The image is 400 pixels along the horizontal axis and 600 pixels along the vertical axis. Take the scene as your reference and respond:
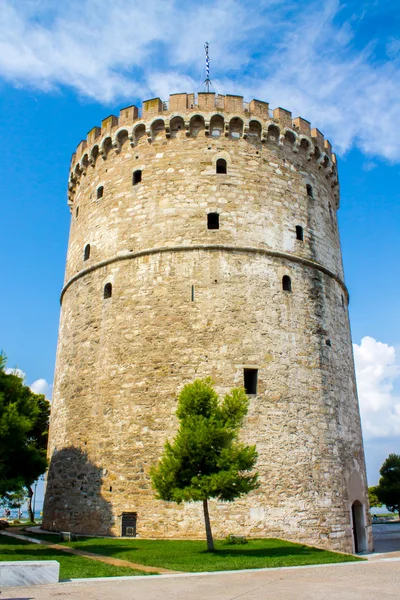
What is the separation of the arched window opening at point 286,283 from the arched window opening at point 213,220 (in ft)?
8.41

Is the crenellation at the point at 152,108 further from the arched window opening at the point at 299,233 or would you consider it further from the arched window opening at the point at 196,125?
the arched window opening at the point at 299,233

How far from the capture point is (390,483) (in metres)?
29.0

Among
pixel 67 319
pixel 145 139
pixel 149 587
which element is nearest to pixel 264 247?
pixel 145 139

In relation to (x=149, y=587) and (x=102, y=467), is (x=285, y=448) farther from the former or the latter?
(x=149, y=587)

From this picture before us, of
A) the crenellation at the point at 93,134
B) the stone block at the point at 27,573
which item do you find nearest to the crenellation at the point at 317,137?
the crenellation at the point at 93,134

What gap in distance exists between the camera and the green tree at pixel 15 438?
11.8 meters

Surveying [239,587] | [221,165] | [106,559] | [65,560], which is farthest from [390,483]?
[239,587]

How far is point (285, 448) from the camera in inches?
565

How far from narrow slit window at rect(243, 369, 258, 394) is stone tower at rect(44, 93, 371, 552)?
39mm

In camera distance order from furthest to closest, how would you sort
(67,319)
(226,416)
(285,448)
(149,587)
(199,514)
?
(67,319)
(285,448)
(199,514)
(226,416)
(149,587)

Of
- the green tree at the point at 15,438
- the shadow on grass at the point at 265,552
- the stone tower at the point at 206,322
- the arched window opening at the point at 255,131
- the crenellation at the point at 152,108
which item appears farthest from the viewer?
the crenellation at the point at 152,108

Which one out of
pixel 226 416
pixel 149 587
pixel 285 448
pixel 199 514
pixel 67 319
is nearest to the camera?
pixel 149 587

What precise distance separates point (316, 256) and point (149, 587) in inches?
487

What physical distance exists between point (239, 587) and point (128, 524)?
7.34m
